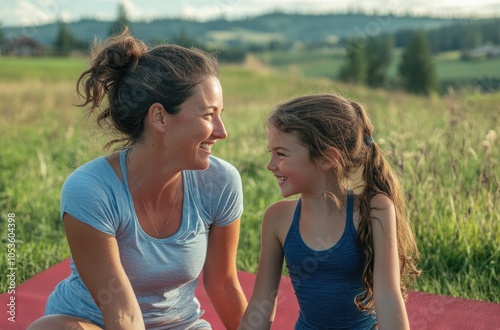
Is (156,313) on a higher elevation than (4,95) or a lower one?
higher

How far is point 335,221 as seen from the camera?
92.4 inches

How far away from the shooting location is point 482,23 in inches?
1203

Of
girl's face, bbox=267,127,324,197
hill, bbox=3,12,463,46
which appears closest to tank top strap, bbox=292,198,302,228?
girl's face, bbox=267,127,324,197

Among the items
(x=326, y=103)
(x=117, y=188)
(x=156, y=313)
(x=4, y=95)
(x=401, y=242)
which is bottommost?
(x=4, y=95)

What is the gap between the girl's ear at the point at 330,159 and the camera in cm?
226

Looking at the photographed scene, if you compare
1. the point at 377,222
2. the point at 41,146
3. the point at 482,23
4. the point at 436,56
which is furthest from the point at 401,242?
the point at 436,56

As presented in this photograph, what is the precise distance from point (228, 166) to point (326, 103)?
453 millimetres

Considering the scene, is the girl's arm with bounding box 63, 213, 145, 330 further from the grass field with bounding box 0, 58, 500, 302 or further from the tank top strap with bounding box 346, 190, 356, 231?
the tank top strap with bounding box 346, 190, 356, 231

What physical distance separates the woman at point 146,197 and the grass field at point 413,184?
0.25 metres

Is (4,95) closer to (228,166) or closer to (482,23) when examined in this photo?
(228,166)

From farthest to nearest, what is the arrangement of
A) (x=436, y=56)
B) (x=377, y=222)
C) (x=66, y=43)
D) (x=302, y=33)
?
(x=302, y=33) < (x=66, y=43) < (x=436, y=56) < (x=377, y=222)

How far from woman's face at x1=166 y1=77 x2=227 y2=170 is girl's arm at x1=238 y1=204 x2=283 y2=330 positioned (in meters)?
0.31

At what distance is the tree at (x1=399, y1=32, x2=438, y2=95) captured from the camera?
3772 cm

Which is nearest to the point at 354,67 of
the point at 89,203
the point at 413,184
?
the point at 413,184
